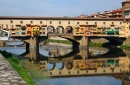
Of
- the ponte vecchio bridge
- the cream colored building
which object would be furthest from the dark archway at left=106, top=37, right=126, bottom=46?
the cream colored building

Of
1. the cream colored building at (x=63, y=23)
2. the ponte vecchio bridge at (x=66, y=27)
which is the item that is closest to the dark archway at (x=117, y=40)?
the ponte vecchio bridge at (x=66, y=27)

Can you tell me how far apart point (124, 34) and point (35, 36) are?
59.4 ft

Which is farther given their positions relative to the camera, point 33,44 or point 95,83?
point 33,44

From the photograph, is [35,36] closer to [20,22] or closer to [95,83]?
[20,22]

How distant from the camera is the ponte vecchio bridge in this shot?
4881 cm

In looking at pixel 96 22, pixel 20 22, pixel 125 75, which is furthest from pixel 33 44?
pixel 125 75

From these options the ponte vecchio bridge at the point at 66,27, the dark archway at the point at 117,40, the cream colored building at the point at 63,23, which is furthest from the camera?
the dark archway at the point at 117,40

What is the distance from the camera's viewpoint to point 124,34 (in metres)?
54.9

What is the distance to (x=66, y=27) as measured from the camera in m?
52.4

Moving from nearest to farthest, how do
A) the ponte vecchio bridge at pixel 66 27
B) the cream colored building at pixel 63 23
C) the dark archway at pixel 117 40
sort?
the ponte vecchio bridge at pixel 66 27, the cream colored building at pixel 63 23, the dark archway at pixel 117 40

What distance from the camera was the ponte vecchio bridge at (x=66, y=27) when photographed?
160ft

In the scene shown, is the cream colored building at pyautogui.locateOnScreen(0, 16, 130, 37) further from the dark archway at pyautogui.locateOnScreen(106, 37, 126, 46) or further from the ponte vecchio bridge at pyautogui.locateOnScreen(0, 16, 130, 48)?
the dark archway at pyautogui.locateOnScreen(106, 37, 126, 46)

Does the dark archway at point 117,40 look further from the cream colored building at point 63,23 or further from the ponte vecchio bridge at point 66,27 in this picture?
the cream colored building at point 63,23

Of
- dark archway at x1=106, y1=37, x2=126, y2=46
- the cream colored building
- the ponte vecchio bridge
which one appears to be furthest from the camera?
dark archway at x1=106, y1=37, x2=126, y2=46
